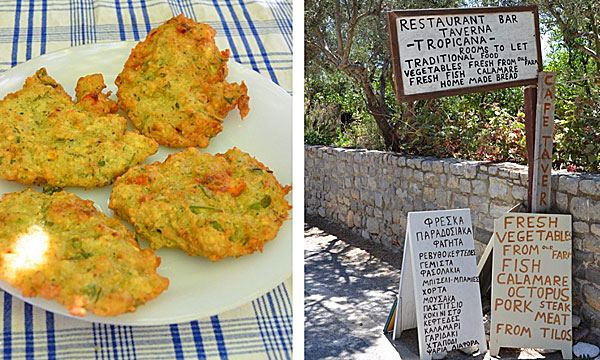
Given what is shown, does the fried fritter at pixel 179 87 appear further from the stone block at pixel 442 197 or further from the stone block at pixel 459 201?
the stone block at pixel 442 197

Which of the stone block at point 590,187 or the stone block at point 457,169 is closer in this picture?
the stone block at point 590,187

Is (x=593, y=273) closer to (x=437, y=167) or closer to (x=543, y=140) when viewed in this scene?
(x=543, y=140)

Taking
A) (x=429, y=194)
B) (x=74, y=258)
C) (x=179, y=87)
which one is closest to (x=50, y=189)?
(x=74, y=258)

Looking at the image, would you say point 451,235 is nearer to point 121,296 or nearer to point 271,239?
point 271,239

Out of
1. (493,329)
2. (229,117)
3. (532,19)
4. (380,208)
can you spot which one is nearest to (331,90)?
(380,208)

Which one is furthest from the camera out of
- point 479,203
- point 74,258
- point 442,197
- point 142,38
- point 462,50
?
point 442,197

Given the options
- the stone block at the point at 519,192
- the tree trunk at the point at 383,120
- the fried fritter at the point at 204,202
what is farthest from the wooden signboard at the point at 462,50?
the tree trunk at the point at 383,120

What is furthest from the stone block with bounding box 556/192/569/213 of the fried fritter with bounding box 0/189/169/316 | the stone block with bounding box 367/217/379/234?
the fried fritter with bounding box 0/189/169/316
